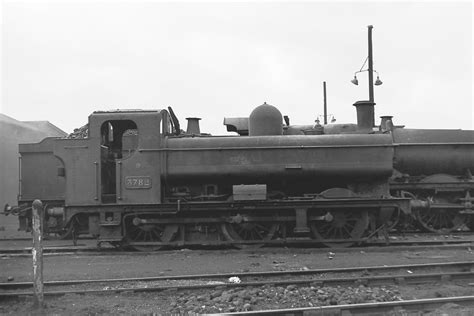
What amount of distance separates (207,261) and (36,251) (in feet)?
11.9

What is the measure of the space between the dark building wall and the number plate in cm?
1100


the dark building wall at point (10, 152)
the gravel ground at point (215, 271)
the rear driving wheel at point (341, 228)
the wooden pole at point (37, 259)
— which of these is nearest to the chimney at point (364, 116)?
the rear driving wheel at point (341, 228)

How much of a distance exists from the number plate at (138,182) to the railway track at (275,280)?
3.09 metres

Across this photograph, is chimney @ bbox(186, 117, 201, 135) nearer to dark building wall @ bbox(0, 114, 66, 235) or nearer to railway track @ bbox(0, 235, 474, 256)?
railway track @ bbox(0, 235, 474, 256)

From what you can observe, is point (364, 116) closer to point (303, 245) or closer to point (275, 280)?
point (303, 245)

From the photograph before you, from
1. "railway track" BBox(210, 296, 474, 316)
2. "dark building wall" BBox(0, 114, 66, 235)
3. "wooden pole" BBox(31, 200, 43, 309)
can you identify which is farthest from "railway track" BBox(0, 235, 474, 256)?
"dark building wall" BBox(0, 114, 66, 235)

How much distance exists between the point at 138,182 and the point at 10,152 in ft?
42.2

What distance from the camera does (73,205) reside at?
10297 mm

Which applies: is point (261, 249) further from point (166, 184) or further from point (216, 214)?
point (166, 184)

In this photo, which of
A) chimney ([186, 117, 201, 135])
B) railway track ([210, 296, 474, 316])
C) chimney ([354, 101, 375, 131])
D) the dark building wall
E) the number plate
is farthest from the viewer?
the dark building wall

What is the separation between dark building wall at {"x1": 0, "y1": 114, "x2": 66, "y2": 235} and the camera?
19941mm

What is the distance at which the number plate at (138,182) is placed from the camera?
10.3 meters

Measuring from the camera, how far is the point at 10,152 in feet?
68.2

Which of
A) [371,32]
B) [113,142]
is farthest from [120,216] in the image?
[371,32]
